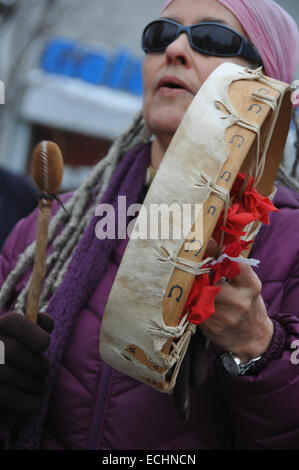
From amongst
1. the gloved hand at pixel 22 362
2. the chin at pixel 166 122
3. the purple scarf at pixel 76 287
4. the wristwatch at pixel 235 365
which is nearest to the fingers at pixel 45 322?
the gloved hand at pixel 22 362

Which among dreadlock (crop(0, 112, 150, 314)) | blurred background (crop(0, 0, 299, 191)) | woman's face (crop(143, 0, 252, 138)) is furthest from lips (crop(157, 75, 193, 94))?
blurred background (crop(0, 0, 299, 191))

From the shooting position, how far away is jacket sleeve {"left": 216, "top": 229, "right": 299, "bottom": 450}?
45.6 inches

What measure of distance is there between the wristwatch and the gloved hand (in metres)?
0.49

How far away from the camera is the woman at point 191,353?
116 cm

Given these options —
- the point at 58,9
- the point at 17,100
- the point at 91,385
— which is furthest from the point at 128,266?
the point at 17,100

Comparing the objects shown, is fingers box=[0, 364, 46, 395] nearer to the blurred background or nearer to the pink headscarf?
the pink headscarf

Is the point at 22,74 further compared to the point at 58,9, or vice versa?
the point at 22,74

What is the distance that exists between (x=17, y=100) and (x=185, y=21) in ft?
28.9

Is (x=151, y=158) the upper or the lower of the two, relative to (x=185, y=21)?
lower

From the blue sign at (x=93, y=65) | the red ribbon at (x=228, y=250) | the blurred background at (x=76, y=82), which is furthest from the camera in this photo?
the blue sign at (x=93, y=65)

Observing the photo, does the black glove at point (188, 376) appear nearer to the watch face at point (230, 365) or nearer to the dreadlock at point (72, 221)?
the watch face at point (230, 365)

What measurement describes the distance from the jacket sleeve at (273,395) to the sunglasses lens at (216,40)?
0.83 metres
